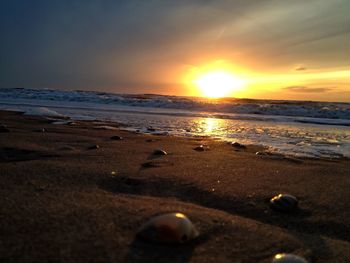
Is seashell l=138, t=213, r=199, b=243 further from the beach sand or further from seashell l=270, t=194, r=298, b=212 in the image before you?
seashell l=270, t=194, r=298, b=212

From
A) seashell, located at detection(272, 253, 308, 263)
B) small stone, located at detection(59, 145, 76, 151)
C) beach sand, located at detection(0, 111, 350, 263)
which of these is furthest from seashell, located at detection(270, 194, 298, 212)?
small stone, located at detection(59, 145, 76, 151)

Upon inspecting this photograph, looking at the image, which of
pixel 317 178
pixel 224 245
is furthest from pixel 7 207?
pixel 317 178

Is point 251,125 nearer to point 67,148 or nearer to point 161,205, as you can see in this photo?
point 67,148

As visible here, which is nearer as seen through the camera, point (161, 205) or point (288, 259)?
point (288, 259)

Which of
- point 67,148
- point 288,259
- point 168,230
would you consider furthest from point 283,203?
point 67,148

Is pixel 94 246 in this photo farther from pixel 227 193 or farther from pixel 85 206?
pixel 227 193
